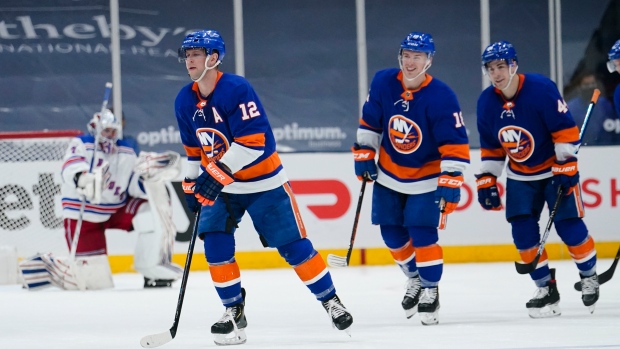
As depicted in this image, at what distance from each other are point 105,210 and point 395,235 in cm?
257

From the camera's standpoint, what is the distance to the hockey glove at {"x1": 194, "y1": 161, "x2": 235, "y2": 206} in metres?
4.06

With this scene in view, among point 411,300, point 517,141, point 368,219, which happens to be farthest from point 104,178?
point 517,141

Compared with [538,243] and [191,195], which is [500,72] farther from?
[191,195]

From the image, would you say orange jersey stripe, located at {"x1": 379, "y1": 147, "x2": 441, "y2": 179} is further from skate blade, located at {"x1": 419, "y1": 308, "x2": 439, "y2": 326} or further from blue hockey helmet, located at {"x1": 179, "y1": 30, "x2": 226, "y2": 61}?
blue hockey helmet, located at {"x1": 179, "y1": 30, "x2": 226, "y2": 61}

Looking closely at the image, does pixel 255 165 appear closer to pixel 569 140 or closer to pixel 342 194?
pixel 569 140

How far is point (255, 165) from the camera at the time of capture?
13.9ft

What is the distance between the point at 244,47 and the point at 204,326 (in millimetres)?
5544

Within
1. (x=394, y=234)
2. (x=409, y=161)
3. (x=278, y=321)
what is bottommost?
(x=278, y=321)

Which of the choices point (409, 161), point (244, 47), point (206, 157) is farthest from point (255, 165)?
point (244, 47)

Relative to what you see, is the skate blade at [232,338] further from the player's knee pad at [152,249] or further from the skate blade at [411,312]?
the player's knee pad at [152,249]

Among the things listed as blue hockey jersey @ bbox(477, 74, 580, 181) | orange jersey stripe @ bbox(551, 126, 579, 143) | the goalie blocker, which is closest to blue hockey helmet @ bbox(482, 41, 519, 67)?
blue hockey jersey @ bbox(477, 74, 580, 181)

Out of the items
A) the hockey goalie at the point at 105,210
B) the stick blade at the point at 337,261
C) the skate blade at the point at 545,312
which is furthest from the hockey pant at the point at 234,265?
the hockey goalie at the point at 105,210

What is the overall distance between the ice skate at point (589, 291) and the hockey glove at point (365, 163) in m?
1.03

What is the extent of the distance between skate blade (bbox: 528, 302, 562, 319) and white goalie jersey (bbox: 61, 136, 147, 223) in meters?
2.92
